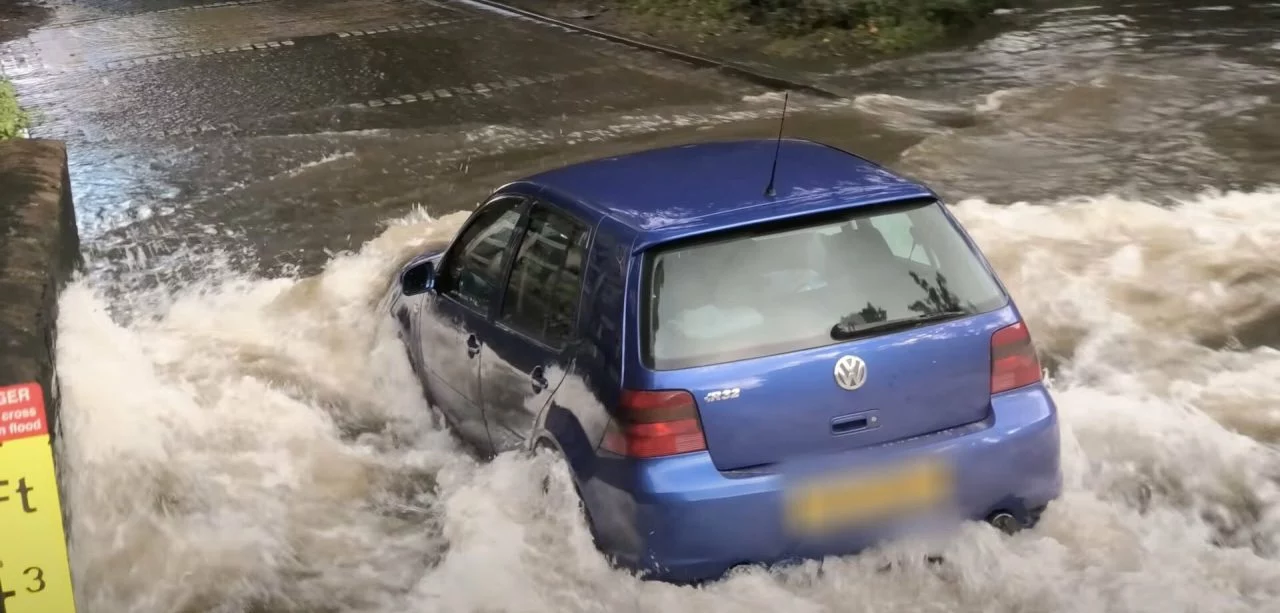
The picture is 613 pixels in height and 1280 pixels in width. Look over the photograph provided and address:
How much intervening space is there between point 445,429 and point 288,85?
955cm

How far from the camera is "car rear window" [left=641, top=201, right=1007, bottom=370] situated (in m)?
4.41

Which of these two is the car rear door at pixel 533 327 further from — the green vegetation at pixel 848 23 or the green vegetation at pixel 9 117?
the green vegetation at pixel 848 23

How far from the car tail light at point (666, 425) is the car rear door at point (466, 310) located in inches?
53.7

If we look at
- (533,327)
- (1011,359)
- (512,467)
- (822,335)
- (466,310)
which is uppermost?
(822,335)

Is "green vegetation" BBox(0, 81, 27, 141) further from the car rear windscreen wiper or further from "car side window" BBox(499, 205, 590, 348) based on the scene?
the car rear windscreen wiper

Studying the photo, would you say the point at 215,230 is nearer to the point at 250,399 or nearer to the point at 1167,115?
the point at 250,399

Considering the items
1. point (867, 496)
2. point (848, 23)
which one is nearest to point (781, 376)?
point (867, 496)

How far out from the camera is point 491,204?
5.86 metres

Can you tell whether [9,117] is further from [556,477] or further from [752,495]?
[752,495]

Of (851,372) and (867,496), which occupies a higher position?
(851,372)

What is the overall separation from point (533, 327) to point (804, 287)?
1.12 metres

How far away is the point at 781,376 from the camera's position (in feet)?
14.2

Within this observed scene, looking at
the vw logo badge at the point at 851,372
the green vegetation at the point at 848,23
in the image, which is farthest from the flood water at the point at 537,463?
the green vegetation at the point at 848,23

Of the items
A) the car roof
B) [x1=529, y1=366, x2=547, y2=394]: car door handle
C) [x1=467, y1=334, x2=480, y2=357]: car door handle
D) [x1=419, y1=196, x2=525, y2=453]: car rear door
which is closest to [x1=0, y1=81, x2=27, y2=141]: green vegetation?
[x1=419, y1=196, x2=525, y2=453]: car rear door
